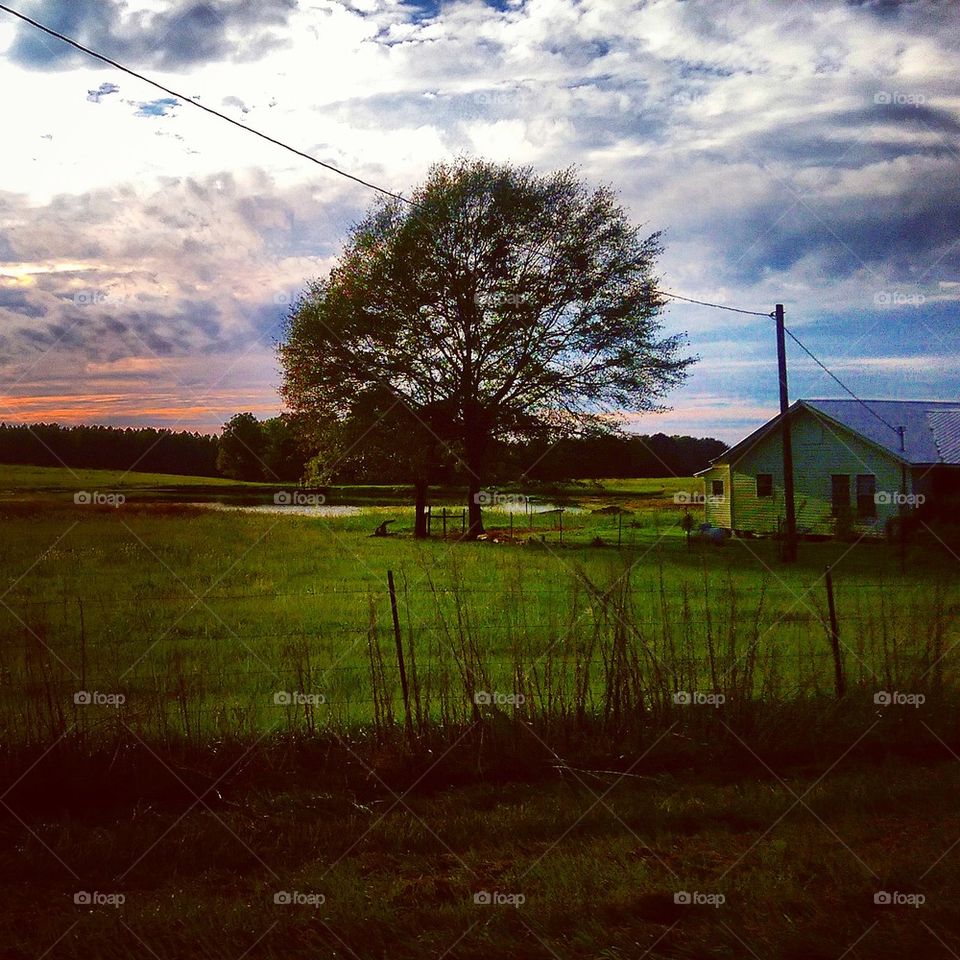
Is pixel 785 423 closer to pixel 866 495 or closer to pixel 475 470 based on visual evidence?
pixel 866 495

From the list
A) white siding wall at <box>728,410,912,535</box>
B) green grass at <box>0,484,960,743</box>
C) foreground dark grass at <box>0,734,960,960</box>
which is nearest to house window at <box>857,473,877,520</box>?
white siding wall at <box>728,410,912,535</box>

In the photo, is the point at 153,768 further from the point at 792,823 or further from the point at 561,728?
the point at 792,823

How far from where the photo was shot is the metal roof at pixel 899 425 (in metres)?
35.6

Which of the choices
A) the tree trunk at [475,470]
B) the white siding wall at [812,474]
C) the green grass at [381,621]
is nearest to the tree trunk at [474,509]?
the tree trunk at [475,470]

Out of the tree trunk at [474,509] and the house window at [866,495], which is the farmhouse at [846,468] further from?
the tree trunk at [474,509]

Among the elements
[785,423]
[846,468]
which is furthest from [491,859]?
[846,468]

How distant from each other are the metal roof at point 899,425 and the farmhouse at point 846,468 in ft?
0.13

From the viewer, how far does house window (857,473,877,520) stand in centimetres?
3534

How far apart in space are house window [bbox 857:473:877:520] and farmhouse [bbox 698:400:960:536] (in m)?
0.04

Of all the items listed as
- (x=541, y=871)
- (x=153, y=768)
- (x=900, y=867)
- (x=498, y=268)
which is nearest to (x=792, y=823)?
(x=900, y=867)

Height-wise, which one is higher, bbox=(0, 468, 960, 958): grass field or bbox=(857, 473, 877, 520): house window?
bbox=(857, 473, 877, 520): house window

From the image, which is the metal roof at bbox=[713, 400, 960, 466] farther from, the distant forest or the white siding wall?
the distant forest

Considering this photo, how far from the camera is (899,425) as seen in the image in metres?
37.9

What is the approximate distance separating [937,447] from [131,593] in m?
31.2
